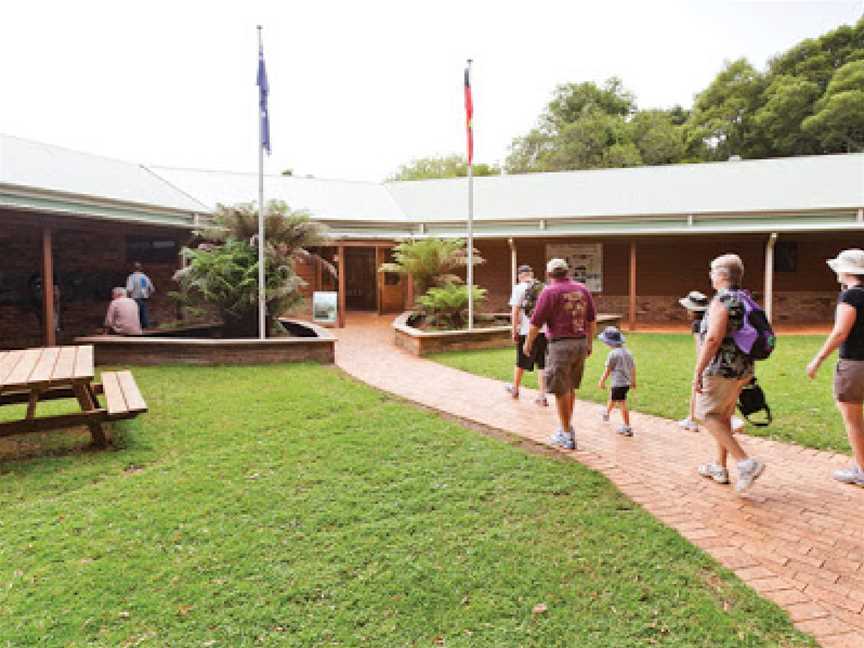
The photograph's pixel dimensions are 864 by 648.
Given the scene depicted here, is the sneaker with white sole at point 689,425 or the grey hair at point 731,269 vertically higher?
the grey hair at point 731,269

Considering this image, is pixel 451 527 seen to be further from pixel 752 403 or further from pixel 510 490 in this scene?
pixel 752 403

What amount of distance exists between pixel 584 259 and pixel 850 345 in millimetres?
13543

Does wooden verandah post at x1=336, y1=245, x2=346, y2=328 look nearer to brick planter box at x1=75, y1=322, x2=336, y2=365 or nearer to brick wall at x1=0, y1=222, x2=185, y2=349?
brick wall at x1=0, y1=222, x2=185, y2=349

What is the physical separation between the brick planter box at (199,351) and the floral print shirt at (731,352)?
21.3 feet

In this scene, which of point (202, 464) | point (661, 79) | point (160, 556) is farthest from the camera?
point (661, 79)

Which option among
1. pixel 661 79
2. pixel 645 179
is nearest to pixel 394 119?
pixel 661 79

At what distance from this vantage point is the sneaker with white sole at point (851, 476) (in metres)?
4.13

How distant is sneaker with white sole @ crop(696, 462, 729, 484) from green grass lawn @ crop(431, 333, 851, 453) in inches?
60.0

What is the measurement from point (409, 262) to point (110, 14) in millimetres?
9686

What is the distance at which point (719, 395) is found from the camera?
3695 mm

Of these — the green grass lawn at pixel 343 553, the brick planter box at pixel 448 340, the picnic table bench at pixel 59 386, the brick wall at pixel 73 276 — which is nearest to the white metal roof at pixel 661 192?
the brick planter box at pixel 448 340

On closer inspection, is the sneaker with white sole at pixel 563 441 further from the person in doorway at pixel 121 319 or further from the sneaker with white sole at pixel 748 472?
the person in doorway at pixel 121 319

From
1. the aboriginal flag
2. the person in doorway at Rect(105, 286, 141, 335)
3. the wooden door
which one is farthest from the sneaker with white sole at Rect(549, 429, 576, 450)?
the wooden door

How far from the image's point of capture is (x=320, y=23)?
42.2ft
